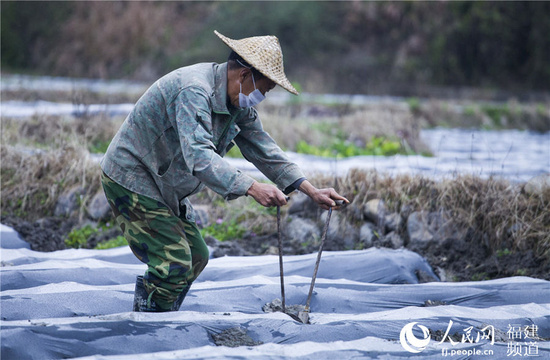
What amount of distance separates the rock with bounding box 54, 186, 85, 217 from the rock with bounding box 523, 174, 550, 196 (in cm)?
361

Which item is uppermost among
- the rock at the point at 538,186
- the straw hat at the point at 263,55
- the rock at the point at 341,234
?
the straw hat at the point at 263,55

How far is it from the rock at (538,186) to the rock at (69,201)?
11.8ft

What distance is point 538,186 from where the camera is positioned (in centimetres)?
446

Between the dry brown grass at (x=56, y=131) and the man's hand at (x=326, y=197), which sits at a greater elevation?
the man's hand at (x=326, y=197)

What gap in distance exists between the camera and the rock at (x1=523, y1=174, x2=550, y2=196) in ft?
14.5

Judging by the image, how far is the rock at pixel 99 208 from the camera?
195 inches

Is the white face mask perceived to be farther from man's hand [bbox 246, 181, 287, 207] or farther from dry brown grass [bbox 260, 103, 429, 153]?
dry brown grass [bbox 260, 103, 429, 153]

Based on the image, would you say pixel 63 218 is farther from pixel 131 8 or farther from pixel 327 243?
pixel 131 8

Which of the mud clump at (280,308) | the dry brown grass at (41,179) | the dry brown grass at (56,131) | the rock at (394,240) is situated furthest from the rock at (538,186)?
the dry brown grass at (56,131)

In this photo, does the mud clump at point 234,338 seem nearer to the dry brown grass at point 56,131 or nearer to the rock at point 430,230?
the rock at point 430,230

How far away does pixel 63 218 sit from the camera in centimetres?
501

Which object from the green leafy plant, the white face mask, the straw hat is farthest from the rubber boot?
the green leafy plant

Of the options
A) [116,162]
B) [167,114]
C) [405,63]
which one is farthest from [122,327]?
[405,63]

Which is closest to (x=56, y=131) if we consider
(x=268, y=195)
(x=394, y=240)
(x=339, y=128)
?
(x=394, y=240)
